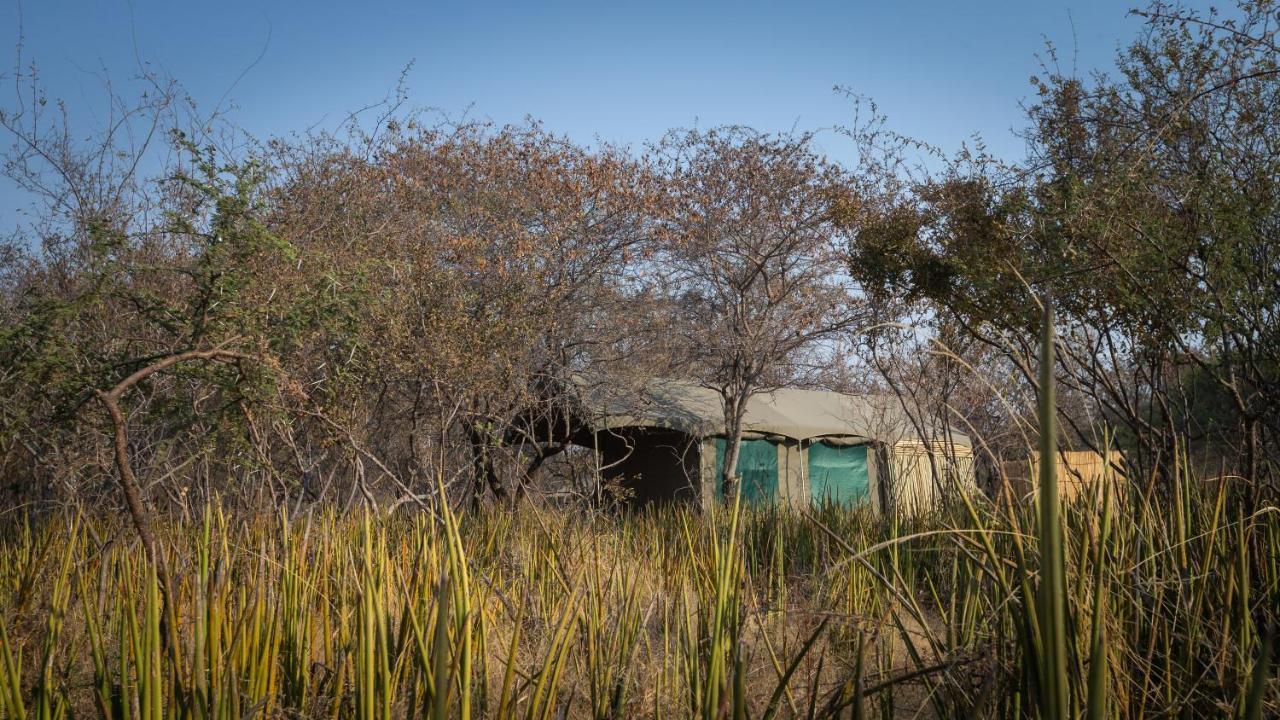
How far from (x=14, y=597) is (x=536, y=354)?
6.74 m

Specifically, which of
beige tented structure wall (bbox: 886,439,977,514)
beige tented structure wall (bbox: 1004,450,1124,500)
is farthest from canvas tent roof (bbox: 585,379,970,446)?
beige tented structure wall (bbox: 1004,450,1124,500)

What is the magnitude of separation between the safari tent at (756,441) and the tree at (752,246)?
416 mm

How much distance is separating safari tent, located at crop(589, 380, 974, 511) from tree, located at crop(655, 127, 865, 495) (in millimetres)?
416

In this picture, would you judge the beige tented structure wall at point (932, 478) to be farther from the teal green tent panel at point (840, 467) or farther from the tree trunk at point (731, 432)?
the teal green tent panel at point (840, 467)

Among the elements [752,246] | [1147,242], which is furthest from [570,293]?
[1147,242]

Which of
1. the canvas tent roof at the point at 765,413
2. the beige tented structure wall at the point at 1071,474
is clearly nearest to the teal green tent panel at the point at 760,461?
the canvas tent roof at the point at 765,413

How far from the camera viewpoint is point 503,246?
988 centimetres

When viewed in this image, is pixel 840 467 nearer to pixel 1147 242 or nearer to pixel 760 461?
pixel 760 461

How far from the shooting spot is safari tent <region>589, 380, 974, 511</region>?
11234mm

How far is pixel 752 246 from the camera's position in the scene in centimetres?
1146

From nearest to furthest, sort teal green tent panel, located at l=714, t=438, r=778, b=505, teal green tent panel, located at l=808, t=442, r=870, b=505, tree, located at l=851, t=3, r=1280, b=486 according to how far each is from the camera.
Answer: tree, located at l=851, t=3, r=1280, b=486 < teal green tent panel, located at l=714, t=438, r=778, b=505 < teal green tent panel, located at l=808, t=442, r=870, b=505

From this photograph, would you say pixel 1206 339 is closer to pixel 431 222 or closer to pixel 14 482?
pixel 431 222

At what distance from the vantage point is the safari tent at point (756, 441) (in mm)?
11234

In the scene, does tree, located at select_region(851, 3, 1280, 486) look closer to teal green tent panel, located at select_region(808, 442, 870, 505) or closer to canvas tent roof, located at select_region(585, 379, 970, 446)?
canvas tent roof, located at select_region(585, 379, 970, 446)
